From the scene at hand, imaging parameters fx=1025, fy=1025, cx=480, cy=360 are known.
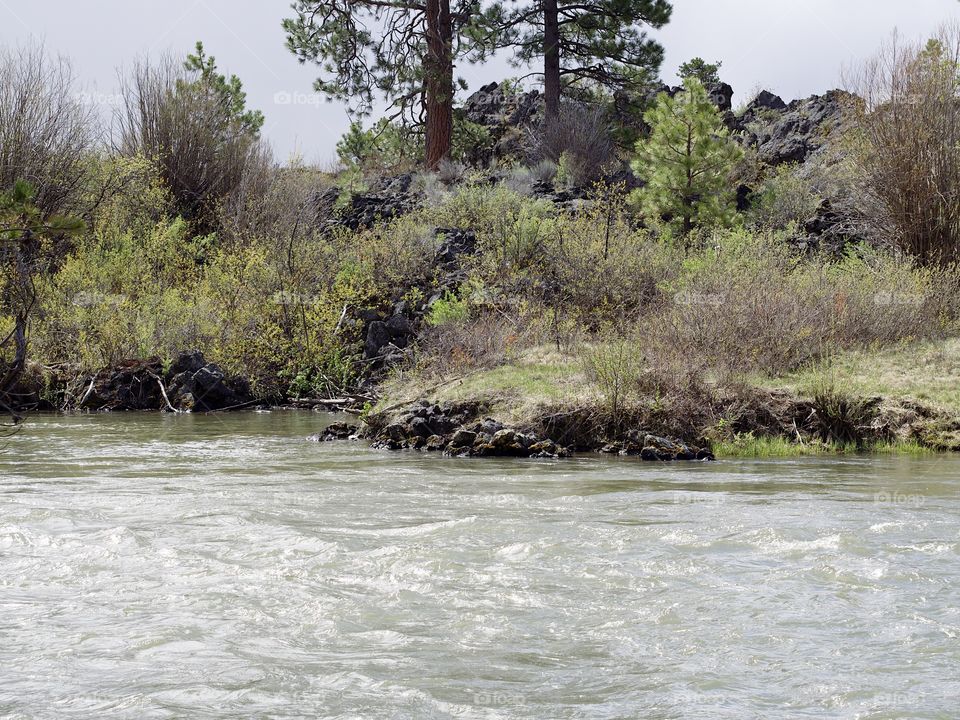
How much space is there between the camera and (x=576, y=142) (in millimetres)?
32719

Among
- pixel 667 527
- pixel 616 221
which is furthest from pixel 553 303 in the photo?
pixel 667 527

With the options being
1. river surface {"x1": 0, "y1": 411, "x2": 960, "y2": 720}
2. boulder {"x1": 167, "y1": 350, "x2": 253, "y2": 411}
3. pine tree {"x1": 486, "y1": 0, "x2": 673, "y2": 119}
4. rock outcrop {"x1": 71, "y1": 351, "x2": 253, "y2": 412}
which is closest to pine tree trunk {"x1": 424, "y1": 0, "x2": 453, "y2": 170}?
pine tree {"x1": 486, "y1": 0, "x2": 673, "y2": 119}

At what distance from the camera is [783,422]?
13.6 meters

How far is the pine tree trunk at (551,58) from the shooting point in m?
33.6

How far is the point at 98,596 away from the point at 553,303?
14402mm

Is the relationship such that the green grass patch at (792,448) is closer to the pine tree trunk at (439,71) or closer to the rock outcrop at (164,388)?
the rock outcrop at (164,388)

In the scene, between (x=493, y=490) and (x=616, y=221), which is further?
(x=616, y=221)

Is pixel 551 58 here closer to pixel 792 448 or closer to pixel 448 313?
pixel 448 313

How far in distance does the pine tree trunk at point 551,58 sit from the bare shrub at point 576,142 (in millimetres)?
458

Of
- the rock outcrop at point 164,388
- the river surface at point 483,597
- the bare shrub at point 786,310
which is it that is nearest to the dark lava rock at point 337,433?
the river surface at point 483,597

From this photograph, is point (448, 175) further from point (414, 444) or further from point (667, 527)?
point (667, 527)

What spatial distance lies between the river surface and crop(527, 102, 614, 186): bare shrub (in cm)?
2197

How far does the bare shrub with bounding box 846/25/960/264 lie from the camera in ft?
68.8

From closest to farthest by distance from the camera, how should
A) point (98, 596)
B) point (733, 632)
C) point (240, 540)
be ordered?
point (733, 632)
point (98, 596)
point (240, 540)
